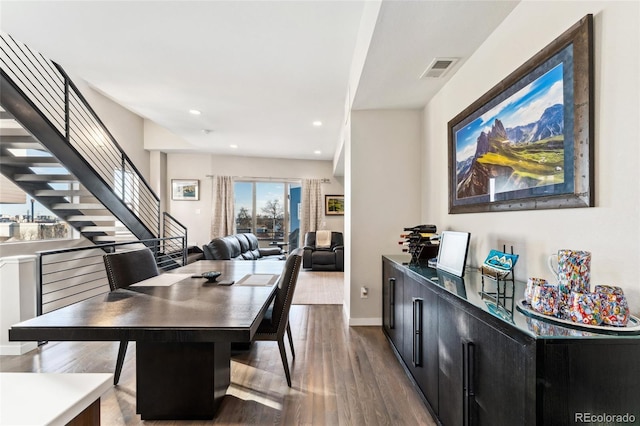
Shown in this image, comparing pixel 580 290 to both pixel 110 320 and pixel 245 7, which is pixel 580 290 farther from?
pixel 245 7

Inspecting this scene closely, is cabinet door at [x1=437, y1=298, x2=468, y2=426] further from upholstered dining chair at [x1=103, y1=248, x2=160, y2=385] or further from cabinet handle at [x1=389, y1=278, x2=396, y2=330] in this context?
upholstered dining chair at [x1=103, y1=248, x2=160, y2=385]

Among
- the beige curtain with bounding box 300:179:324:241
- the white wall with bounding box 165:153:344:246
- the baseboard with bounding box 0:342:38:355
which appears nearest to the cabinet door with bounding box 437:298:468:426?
the baseboard with bounding box 0:342:38:355

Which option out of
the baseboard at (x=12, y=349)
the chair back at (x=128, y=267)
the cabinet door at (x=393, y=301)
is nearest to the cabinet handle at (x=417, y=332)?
the cabinet door at (x=393, y=301)

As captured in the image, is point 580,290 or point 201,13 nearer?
point 580,290

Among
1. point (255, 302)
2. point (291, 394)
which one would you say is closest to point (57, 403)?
point (255, 302)

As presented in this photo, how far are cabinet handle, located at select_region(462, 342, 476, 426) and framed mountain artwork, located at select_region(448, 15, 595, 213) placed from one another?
810 millimetres

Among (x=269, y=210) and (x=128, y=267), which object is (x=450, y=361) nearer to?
(x=128, y=267)

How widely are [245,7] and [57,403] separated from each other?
8.81ft

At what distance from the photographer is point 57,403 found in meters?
0.60

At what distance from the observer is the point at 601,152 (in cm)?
126

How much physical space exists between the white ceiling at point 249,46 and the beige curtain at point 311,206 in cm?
373

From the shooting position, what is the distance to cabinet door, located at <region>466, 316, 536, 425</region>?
3.25 ft

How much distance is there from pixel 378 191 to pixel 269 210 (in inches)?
210

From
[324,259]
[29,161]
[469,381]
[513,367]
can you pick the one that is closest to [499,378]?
[513,367]
